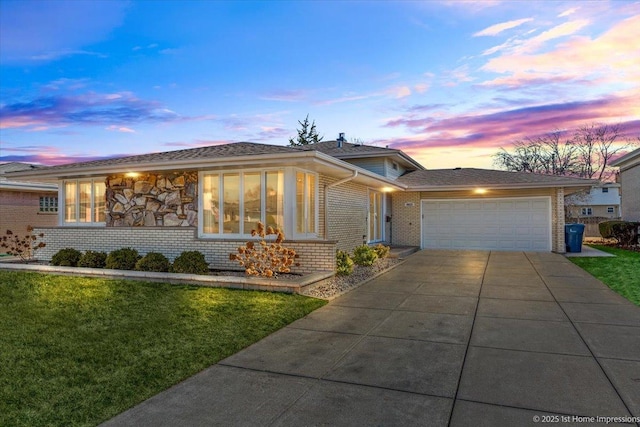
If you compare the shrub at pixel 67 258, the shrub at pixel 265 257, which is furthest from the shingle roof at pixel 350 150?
the shrub at pixel 67 258

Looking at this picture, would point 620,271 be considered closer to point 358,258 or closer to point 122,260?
point 358,258

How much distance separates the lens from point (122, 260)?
10273 millimetres

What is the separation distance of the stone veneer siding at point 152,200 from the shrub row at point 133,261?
1191 millimetres

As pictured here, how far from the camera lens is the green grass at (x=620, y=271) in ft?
28.6

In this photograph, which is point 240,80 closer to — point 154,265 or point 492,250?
point 154,265

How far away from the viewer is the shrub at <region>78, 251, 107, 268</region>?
1065 centimetres

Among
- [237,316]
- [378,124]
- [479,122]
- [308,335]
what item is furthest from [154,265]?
[479,122]

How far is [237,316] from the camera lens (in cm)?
653

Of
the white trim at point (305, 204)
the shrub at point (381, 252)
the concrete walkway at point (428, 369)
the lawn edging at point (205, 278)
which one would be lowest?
the concrete walkway at point (428, 369)

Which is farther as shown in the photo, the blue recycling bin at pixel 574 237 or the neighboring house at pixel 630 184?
the neighboring house at pixel 630 184

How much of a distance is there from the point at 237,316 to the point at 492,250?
45.8ft

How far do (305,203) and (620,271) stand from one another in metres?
8.71

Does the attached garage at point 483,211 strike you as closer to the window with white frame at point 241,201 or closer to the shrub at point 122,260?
the window with white frame at point 241,201

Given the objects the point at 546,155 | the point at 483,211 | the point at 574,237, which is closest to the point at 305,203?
the point at 483,211
